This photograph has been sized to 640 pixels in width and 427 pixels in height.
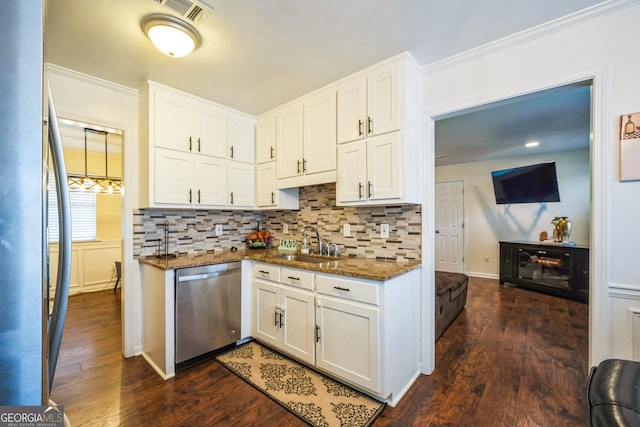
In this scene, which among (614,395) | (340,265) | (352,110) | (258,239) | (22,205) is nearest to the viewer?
(22,205)

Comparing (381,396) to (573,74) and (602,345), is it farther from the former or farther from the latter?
(573,74)

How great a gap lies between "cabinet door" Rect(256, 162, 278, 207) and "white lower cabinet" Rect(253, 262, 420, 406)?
3.03 feet

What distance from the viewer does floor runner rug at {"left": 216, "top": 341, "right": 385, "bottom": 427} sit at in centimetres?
179

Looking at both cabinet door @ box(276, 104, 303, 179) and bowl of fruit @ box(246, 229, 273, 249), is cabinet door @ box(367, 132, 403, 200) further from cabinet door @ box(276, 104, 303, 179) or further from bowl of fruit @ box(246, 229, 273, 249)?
bowl of fruit @ box(246, 229, 273, 249)

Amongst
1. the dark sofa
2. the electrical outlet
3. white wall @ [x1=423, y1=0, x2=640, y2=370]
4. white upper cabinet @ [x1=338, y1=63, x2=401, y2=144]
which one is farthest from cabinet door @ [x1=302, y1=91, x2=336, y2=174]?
the dark sofa

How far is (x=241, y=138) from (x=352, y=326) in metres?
2.38

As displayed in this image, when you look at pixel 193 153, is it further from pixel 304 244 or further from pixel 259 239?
pixel 304 244

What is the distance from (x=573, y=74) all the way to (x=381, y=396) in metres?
2.42

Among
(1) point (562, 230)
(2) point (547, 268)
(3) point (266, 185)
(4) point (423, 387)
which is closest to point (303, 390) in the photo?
(4) point (423, 387)

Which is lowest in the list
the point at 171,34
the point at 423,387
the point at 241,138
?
the point at 423,387

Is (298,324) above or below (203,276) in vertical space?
below

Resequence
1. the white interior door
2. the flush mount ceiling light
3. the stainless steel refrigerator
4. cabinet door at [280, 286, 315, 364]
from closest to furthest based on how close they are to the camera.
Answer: the stainless steel refrigerator < the flush mount ceiling light < cabinet door at [280, 286, 315, 364] < the white interior door

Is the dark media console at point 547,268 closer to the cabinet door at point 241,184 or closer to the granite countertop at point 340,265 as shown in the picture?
the granite countertop at point 340,265

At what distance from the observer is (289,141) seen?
2969mm
